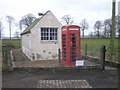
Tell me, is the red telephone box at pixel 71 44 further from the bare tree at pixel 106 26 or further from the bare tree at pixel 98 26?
the bare tree at pixel 98 26

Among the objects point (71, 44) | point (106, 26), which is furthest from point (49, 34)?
point (106, 26)

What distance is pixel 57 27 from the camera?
47.7 ft

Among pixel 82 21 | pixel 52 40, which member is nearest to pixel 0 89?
pixel 52 40

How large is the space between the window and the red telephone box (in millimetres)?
4367

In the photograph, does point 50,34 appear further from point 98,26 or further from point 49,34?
point 98,26

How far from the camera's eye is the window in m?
14.4

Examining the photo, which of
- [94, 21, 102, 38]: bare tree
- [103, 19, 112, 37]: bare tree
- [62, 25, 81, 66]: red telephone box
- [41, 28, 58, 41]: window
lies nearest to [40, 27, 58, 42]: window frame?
[41, 28, 58, 41]: window

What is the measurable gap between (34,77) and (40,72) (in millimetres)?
885

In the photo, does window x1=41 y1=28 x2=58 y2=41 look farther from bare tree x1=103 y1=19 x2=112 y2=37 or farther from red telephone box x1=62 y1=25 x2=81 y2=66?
bare tree x1=103 y1=19 x2=112 y2=37

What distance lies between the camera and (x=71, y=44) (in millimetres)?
10195

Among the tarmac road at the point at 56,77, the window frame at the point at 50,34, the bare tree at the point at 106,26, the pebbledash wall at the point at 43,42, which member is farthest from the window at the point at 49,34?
the bare tree at the point at 106,26

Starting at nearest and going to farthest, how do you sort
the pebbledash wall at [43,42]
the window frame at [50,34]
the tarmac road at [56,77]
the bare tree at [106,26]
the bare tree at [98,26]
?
the tarmac road at [56,77] → the pebbledash wall at [43,42] → the window frame at [50,34] → the bare tree at [106,26] → the bare tree at [98,26]

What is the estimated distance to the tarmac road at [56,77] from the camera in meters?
5.94

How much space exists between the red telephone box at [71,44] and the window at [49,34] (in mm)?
4367
